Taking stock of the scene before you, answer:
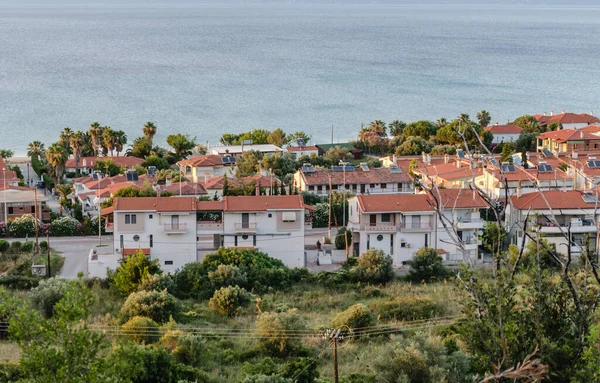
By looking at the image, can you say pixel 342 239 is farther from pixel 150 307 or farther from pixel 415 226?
pixel 150 307

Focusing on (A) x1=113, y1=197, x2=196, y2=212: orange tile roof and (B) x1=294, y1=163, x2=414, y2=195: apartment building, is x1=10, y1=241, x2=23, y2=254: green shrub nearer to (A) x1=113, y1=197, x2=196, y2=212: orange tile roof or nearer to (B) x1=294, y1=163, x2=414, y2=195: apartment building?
(A) x1=113, y1=197, x2=196, y2=212: orange tile roof

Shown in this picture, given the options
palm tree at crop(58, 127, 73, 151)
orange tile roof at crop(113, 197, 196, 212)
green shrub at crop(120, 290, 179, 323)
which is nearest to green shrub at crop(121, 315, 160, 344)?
green shrub at crop(120, 290, 179, 323)

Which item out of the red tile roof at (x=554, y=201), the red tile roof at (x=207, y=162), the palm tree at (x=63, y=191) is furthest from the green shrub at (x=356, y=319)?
the red tile roof at (x=207, y=162)

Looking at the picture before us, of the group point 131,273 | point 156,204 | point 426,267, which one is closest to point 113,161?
point 156,204

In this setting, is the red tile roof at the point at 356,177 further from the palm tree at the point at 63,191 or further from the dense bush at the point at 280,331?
the dense bush at the point at 280,331

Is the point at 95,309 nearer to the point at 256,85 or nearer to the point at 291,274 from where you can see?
the point at 291,274

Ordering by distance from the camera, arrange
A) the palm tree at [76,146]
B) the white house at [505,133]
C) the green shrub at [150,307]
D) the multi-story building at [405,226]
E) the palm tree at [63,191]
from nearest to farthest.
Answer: the green shrub at [150,307], the multi-story building at [405,226], the palm tree at [63,191], the palm tree at [76,146], the white house at [505,133]
